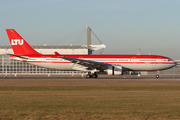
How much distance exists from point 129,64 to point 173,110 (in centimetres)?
3789

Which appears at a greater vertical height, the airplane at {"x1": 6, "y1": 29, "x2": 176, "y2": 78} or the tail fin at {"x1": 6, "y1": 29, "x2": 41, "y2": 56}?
the tail fin at {"x1": 6, "y1": 29, "x2": 41, "y2": 56}

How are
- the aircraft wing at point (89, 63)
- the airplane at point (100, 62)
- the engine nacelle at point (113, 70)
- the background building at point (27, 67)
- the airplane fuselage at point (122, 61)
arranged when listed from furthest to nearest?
1. the background building at point (27, 67)
2. the airplane fuselage at point (122, 61)
3. the airplane at point (100, 62)
4. the engine nacelle at point (113, 70)
5. the aircraft wing at point (89, 63)

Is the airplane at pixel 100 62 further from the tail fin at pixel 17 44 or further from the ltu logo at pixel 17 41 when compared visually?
the ltu logo at pixel 17 41

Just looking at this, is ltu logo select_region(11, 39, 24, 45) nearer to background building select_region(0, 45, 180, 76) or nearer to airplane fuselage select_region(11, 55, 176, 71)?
airplane fuselage select_region(11, 55, 176, 71)

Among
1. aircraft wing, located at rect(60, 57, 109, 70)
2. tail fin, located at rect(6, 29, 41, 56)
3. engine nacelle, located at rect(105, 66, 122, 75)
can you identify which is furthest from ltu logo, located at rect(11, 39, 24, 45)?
engine nacelle, located at rect(105, 66, 122, 75)

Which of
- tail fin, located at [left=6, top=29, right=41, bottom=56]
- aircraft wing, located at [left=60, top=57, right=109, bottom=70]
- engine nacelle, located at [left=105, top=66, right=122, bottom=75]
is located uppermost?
tail fin, located at [left=6, top=29, right=41, bottom=56]

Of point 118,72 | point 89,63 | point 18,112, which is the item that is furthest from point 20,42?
point 18,112

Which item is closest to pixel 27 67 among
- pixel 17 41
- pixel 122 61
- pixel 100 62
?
pixel 17 41

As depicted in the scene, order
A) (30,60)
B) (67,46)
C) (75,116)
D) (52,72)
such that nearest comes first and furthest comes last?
(75,116) < (30,60) < (52,72) < (67,46)

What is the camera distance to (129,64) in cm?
5150

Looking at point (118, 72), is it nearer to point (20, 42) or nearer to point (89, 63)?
point (89, 63)

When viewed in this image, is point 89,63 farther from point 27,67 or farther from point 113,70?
point 27,67

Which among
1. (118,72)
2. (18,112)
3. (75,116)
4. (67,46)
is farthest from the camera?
(67,46)

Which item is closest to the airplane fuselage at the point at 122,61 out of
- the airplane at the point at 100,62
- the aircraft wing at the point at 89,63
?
the airplane at the point at 100,62
